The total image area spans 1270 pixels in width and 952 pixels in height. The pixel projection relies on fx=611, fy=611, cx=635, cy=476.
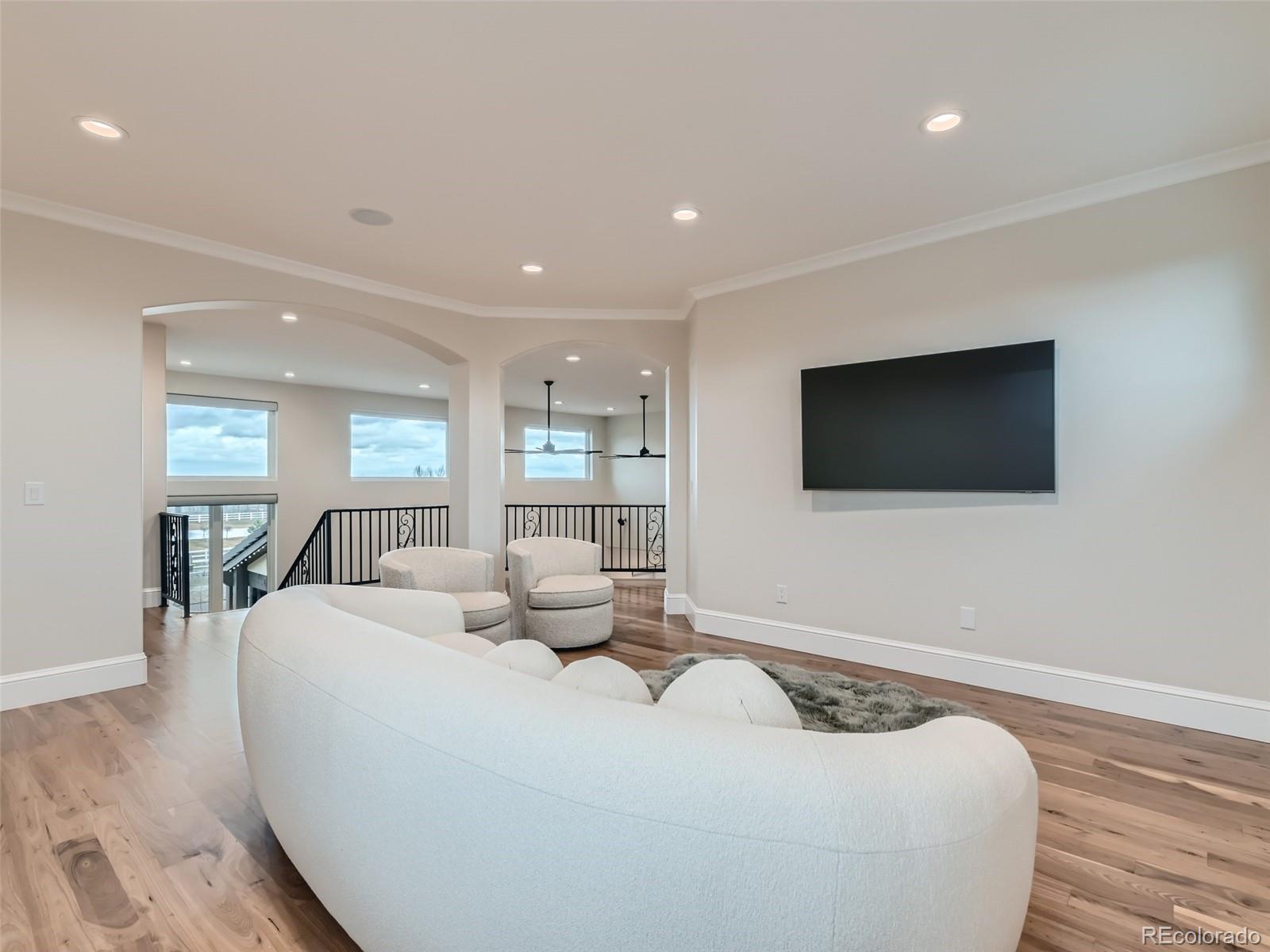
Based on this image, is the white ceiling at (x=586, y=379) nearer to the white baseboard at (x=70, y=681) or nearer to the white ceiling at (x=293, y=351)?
the white ceiling at (x=293, y=351)

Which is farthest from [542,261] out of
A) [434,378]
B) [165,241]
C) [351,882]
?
[434,378]

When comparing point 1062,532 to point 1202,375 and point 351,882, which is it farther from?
point 351,882

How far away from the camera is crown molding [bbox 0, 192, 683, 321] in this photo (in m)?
3.32

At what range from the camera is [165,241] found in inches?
146

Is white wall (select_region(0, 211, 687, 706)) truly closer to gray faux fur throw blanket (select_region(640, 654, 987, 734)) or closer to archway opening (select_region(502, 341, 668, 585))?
gray faux fur throw blanket (select_region(640, 654, 987, 734))

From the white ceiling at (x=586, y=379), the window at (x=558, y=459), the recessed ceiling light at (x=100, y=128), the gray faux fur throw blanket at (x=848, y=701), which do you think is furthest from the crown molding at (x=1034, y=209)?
the window at (x=558, y=459)

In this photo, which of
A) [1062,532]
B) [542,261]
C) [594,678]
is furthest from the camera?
[542,261]

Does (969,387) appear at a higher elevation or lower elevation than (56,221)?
lower

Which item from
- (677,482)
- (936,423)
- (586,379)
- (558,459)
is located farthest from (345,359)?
(936,423)

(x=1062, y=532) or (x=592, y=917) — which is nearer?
(x=592, y=917)

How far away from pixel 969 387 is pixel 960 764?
3.16m

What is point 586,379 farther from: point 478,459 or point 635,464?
point 635,464

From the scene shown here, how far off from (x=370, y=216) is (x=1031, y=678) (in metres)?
4.51

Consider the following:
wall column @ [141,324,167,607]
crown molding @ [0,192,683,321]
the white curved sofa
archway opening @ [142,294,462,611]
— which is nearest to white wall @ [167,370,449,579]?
archway opening @ [142,294,462,611]
